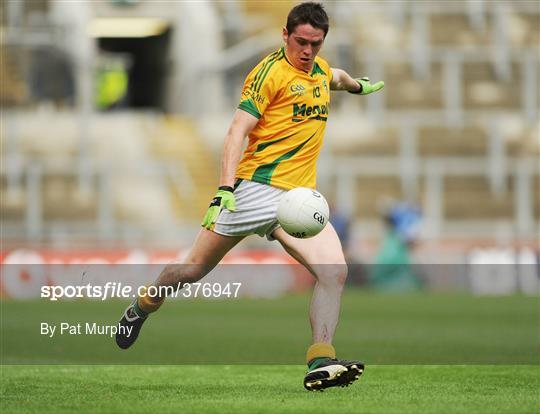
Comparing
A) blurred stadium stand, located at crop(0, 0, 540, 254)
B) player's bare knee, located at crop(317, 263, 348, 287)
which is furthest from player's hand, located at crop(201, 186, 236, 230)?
blurred stadium stand, located at crop(0, 0, 540, 254)

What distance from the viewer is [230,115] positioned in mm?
29188

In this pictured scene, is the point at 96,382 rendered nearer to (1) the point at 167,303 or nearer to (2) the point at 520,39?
(1) the point at 167,303

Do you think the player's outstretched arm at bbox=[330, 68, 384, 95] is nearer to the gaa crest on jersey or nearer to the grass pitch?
the gaa crest on jersey

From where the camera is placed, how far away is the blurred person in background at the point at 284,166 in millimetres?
8438

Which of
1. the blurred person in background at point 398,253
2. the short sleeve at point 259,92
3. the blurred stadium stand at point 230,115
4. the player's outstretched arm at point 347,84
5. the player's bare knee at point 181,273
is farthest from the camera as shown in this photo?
the blurred stadium stand at point 230,115

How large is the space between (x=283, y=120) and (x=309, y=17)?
0.66 metres

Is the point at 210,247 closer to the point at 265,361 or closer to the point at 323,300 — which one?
the point at 323,300

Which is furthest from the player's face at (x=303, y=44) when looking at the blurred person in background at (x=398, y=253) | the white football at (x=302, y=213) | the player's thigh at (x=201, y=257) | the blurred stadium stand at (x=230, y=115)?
the blurred person in background at (x=398, y=253)

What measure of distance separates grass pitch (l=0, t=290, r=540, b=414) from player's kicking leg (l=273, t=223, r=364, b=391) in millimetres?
124

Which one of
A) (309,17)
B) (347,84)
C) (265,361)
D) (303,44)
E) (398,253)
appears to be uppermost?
(309,17)

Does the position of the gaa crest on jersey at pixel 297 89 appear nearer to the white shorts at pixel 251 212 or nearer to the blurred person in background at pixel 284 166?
the blurred person in background at pixel 284 166

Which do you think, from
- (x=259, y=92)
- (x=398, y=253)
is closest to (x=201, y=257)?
(x=259, y=92)

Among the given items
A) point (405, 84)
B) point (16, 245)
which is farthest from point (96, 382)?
point (405, 84)

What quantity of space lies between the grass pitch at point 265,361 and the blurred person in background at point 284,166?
63cm
